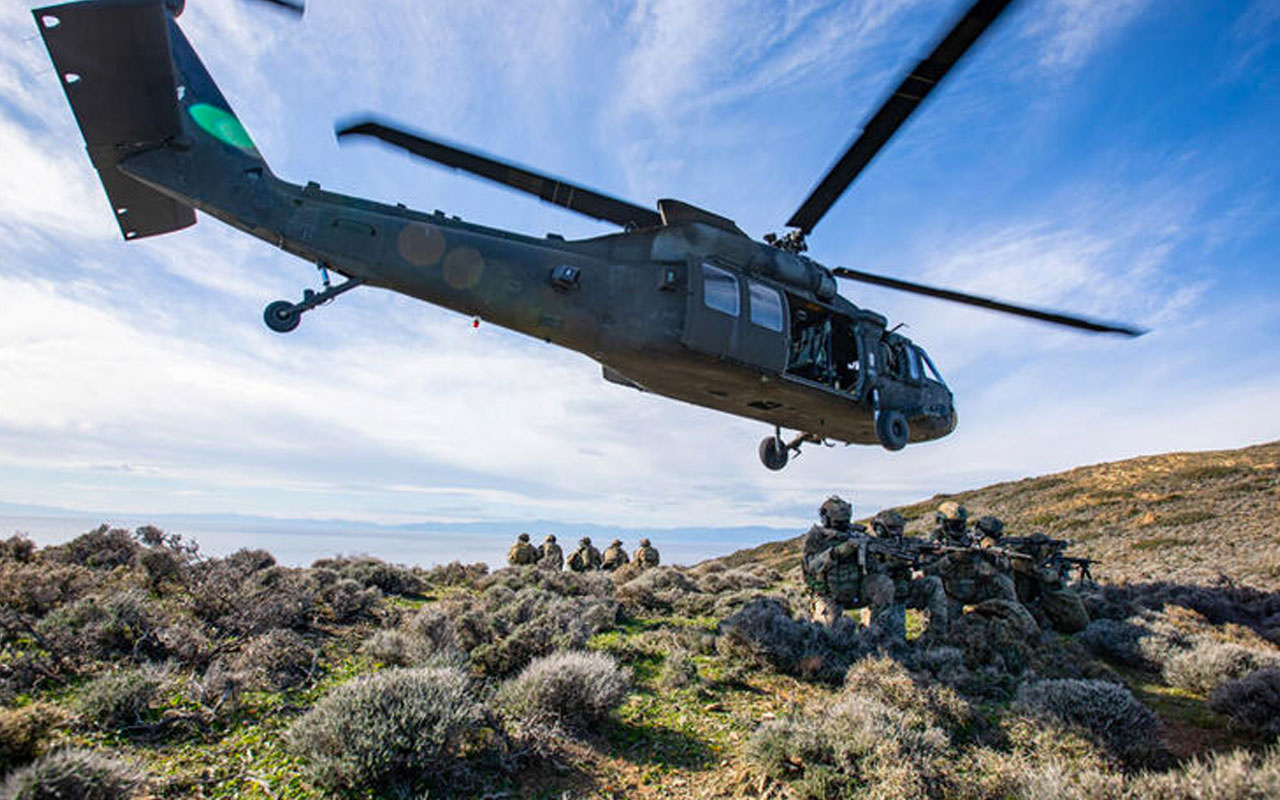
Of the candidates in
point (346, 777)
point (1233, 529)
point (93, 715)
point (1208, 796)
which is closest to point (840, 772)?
point (1208, 796)

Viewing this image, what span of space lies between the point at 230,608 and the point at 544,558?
1320cm

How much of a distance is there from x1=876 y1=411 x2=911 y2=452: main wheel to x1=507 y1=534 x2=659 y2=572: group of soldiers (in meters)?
12.3

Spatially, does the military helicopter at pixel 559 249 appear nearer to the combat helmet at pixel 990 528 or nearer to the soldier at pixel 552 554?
the combat helmet at pixel 990 528

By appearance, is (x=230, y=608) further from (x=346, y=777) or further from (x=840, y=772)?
(x=840, y=772)

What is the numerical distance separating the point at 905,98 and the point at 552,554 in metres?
19.0

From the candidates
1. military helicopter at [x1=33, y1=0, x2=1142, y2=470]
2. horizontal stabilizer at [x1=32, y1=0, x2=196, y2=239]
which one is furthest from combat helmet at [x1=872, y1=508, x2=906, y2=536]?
horizontal stabilizer at [x1=32, y1=0, x2=196, y2=239]

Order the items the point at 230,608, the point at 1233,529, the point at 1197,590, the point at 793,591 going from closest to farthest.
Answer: the point at 230,608, the point at 1197,590, the point at 793,591, the point at 1233,529

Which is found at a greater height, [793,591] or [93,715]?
[93,715]

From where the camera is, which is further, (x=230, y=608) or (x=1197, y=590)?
(x=1197, y=590)

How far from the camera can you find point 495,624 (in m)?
8.77

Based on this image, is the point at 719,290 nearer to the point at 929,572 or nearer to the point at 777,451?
the point at 777,451

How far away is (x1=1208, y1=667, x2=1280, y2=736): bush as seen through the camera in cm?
700

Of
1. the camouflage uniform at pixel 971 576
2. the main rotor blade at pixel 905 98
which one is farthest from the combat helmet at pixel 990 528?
the main rotor blade at pixel 905 98

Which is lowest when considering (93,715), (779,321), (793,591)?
(793,591)
